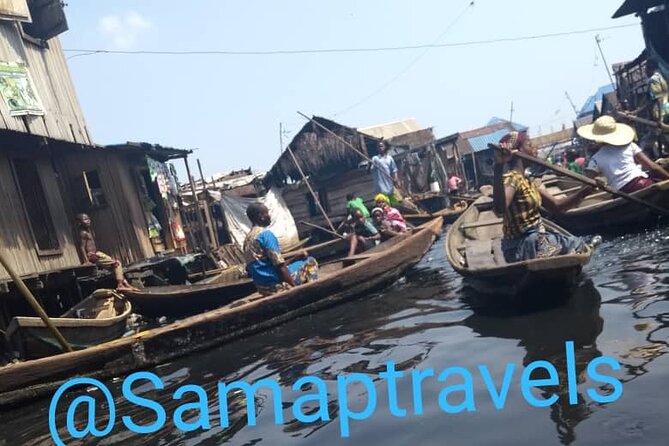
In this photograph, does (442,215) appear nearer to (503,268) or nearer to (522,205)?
(522,205)

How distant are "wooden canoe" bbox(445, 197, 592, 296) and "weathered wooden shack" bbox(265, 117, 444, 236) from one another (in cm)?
1134

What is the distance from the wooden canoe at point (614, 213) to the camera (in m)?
7.11

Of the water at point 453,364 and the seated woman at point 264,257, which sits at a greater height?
the seated woman at point 264,257

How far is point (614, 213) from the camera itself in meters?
7.85

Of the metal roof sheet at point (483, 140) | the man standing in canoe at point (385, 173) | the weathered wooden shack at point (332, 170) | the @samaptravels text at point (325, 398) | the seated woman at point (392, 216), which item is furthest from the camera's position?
the metal roof sheet at point (483, 140)

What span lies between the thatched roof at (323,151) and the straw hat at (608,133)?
1163cm

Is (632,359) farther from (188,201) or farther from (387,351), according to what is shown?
(188,201)

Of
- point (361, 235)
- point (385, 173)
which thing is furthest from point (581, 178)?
point (385, 173)

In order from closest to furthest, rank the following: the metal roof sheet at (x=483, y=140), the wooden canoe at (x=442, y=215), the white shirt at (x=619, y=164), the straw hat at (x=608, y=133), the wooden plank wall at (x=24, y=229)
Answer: the straw hat at (x=608, y=133) → the white shirt at (x=619, y=164) → the wooden plank wall at (x=24, y=229) → the wooden canoe at (x=442, y=215) → the metal roof sheet at (x=483, y=140)

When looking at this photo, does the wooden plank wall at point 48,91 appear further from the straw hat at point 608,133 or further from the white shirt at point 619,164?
the white shirt at point 619,164

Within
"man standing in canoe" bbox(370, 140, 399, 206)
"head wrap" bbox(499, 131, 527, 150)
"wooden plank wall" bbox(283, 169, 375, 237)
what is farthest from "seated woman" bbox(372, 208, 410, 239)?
"wooden plank wall" bbox(283, 169, 375, 237)

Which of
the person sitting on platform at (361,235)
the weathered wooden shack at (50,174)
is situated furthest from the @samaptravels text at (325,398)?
the person sitting on platform at (361,235)

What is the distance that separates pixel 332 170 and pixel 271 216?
9.12ft

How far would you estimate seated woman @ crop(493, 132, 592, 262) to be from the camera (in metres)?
5.42
